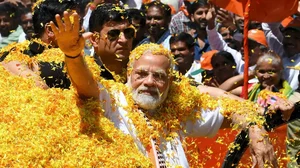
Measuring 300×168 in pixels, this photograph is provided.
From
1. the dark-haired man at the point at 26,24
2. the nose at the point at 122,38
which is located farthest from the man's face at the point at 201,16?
the nose at the point at 122,38

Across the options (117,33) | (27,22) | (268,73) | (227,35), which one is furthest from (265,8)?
(27,22)

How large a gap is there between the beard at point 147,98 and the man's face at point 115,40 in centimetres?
62

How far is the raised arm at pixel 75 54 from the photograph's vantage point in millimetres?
4957

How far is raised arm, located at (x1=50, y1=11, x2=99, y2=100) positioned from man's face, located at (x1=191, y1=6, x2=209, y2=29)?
15.5ft

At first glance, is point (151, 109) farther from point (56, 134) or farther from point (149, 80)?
point (56, 134)

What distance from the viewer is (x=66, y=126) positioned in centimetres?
546

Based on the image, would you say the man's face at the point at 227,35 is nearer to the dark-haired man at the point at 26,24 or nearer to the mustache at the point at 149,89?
the dark-haired man at the point at 26,24

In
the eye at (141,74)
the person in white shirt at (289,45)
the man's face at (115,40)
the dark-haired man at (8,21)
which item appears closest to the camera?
the eye at (141,74)

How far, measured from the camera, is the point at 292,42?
30.0ft

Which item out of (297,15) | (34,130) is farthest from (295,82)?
(34,130)

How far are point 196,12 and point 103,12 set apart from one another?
12.0 feet

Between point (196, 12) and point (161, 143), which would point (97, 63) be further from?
point (196, 12)

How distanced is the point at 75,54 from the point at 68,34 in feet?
0.66

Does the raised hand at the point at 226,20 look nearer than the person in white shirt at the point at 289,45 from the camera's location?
No
